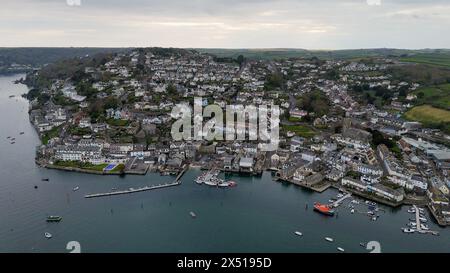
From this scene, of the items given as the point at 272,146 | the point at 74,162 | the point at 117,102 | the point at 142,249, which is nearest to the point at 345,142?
the point at 272,146

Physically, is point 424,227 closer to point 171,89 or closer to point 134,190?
point 134,190

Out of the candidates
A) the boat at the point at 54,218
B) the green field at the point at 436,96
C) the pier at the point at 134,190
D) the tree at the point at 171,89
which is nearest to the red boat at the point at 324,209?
the pier at the point at 134,190

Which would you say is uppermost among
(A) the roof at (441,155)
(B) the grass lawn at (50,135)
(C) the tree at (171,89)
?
(C) the tree at (171,89)

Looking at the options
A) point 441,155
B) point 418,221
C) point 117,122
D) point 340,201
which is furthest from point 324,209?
point 117,122

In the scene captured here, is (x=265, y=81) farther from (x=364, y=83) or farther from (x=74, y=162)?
(x=74, y=162)

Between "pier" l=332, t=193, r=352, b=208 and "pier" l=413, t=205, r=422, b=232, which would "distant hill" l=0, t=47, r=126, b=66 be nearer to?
"pier" l=332, t=193, r=352, b=208

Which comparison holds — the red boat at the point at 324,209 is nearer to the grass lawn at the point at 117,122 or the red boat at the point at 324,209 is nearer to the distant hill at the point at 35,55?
the grass lawn at the point at 117,122
